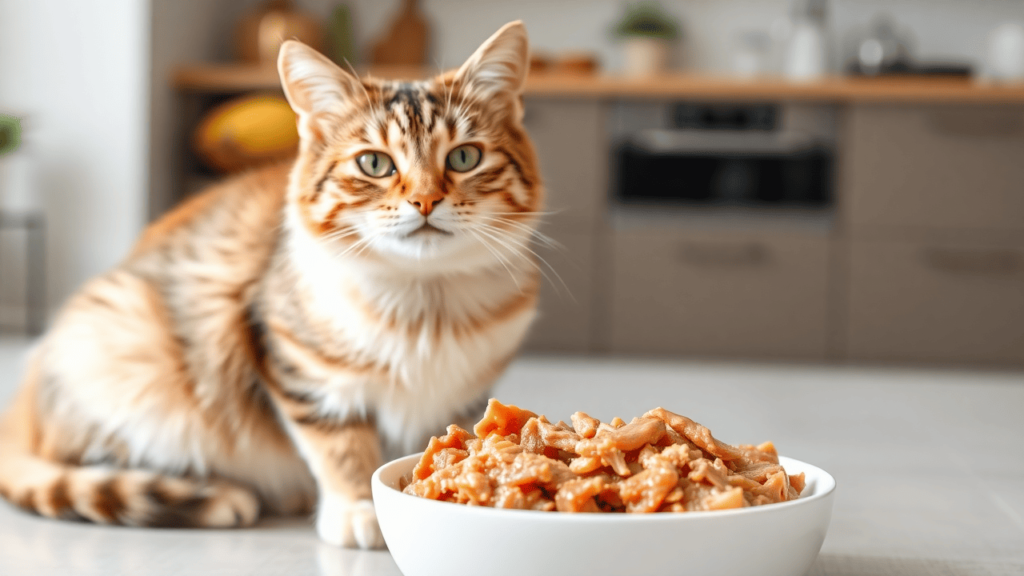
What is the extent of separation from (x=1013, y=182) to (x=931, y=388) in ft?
3.03

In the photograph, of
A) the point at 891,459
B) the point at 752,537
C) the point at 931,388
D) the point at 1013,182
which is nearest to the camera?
the point at 752,537

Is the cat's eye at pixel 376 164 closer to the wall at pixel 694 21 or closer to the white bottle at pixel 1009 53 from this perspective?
the wall at pixel 694 21

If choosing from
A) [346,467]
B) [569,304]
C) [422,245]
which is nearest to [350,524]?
[346,467]

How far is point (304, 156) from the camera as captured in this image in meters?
1.13

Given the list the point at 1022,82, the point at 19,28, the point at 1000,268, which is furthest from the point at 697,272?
the point at 19,28

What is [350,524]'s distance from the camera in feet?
3.53

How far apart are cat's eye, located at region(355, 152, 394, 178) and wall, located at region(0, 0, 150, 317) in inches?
88.6

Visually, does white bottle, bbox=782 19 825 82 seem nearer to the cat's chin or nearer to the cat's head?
the cat's head

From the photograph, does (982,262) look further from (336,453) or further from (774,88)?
(336,453)

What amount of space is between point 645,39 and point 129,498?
103 inches

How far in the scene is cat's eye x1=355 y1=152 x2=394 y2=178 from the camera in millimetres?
1054

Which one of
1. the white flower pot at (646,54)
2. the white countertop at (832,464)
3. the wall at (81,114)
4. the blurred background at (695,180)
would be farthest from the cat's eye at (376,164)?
the white flower pot at (646,54)

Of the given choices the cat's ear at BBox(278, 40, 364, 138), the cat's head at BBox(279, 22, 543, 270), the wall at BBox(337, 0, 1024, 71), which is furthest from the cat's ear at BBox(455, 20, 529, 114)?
the wall at BBox(337, 0, 1024, 71)

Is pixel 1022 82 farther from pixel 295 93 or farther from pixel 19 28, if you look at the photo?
pixel 19 28
